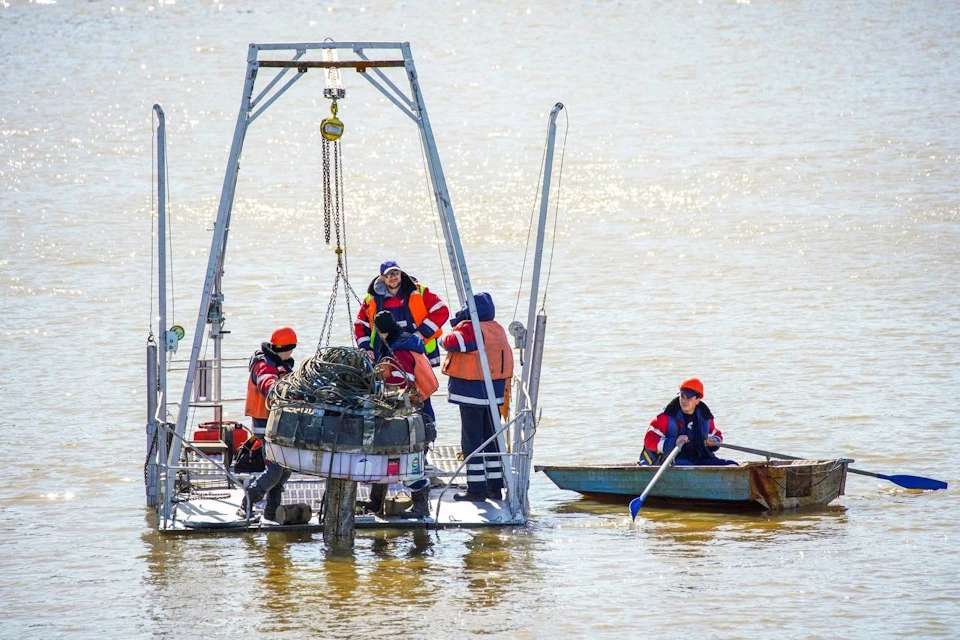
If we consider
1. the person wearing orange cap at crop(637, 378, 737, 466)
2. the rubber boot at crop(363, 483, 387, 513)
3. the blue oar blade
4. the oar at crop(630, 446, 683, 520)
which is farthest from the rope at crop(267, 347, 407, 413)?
the blue oar blade

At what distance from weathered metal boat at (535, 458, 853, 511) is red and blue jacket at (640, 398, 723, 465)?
0.15m

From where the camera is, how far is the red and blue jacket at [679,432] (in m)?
10.8

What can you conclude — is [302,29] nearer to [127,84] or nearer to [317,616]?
[127,84]

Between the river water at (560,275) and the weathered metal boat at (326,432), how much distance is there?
258mm

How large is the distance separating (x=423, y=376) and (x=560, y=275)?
1153cm

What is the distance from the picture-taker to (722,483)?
1069 centimetres

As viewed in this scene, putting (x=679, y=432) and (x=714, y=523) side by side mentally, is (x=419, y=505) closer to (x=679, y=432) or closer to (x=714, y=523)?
(x=679, y=432)

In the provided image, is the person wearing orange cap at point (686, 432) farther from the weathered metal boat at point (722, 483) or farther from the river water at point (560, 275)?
the river water at point (560, 275)

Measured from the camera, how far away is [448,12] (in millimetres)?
42500

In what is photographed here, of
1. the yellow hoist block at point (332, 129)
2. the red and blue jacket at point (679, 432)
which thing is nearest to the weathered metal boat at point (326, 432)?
the yellow hoist block at point (332, 129)

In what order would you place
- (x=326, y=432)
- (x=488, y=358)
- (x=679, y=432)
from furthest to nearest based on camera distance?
(x=679, y=432) < (x=488, y=358) < (x=326, y=432)

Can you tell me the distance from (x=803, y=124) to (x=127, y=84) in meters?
14.6

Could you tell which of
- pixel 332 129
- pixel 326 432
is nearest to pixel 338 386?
pixel 326 432

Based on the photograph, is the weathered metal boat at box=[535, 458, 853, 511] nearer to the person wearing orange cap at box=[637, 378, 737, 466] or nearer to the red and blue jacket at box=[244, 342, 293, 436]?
the person wearing orange cap at box=[637, 378, 737, 466]
